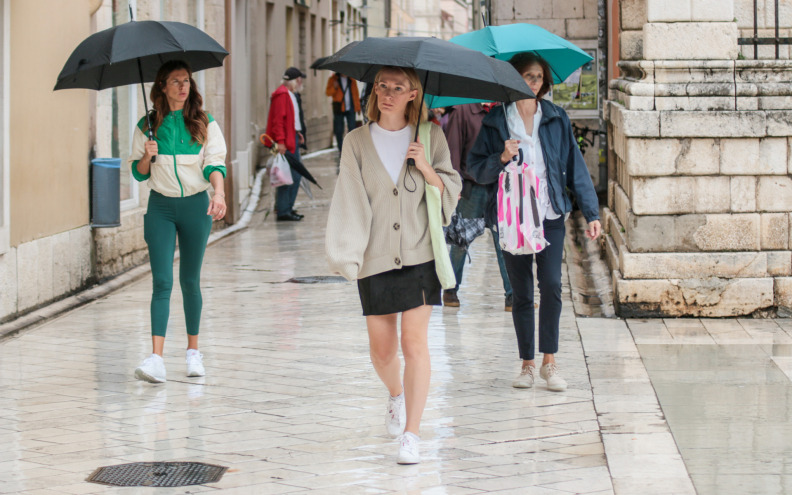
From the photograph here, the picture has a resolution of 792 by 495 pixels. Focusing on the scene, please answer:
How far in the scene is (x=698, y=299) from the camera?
8812 mm

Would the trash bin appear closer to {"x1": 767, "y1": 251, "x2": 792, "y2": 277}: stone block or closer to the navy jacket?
the navy jacket

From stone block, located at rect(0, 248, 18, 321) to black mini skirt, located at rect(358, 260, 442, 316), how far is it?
411 cm

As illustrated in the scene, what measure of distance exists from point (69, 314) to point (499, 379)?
12.7 ft

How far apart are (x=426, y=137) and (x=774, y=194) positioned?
4312 mm

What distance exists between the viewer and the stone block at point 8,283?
28.0 feet

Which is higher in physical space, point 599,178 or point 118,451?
point 599,178

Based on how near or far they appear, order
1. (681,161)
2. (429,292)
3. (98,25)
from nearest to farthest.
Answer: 1. (429,292)
2. (681,161)
3. (98,25)

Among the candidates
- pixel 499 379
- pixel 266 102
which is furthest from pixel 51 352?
pixel 266 102

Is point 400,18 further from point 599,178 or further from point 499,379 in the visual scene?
point 499,379

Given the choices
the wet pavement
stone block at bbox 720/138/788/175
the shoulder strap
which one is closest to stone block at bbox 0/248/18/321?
the wet pavement

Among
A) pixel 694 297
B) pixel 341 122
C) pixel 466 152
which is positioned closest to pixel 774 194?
pixel 694 297

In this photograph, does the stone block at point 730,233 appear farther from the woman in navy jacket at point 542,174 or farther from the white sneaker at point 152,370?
the white sneaker at point 152,370

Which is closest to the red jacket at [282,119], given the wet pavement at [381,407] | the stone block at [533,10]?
the stone block at [533,10]

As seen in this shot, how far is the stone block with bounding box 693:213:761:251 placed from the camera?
8836 millimetres
